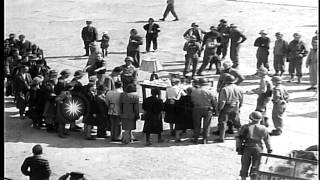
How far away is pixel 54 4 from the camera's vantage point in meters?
33.2

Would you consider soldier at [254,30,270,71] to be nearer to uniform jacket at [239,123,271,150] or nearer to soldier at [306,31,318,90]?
soldier at [306,31,318,90]

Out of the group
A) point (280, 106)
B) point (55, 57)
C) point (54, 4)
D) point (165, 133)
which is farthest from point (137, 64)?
point (54, 4)

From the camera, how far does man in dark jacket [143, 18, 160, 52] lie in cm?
2305

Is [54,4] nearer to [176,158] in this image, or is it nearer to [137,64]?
[137,64]

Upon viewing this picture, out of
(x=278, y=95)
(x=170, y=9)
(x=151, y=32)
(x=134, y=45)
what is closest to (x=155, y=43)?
(x=151, y=32)

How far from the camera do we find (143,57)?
23.2m

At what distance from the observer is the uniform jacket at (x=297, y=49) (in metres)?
19.0

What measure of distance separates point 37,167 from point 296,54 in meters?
9.50

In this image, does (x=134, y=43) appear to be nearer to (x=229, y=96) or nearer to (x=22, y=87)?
(x=22, y=87)

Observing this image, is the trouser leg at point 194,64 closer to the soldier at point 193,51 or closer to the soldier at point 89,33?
the soldier at point 193,51

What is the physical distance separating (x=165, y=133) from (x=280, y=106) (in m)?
2.60

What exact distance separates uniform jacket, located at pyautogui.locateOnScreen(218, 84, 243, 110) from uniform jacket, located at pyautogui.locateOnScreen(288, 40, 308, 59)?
16.0ft

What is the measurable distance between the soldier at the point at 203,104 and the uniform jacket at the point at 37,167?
391 centimetres

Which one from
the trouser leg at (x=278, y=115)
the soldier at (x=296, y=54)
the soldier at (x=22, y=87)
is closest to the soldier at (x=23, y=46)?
the soldier at (x=22, y=87)
